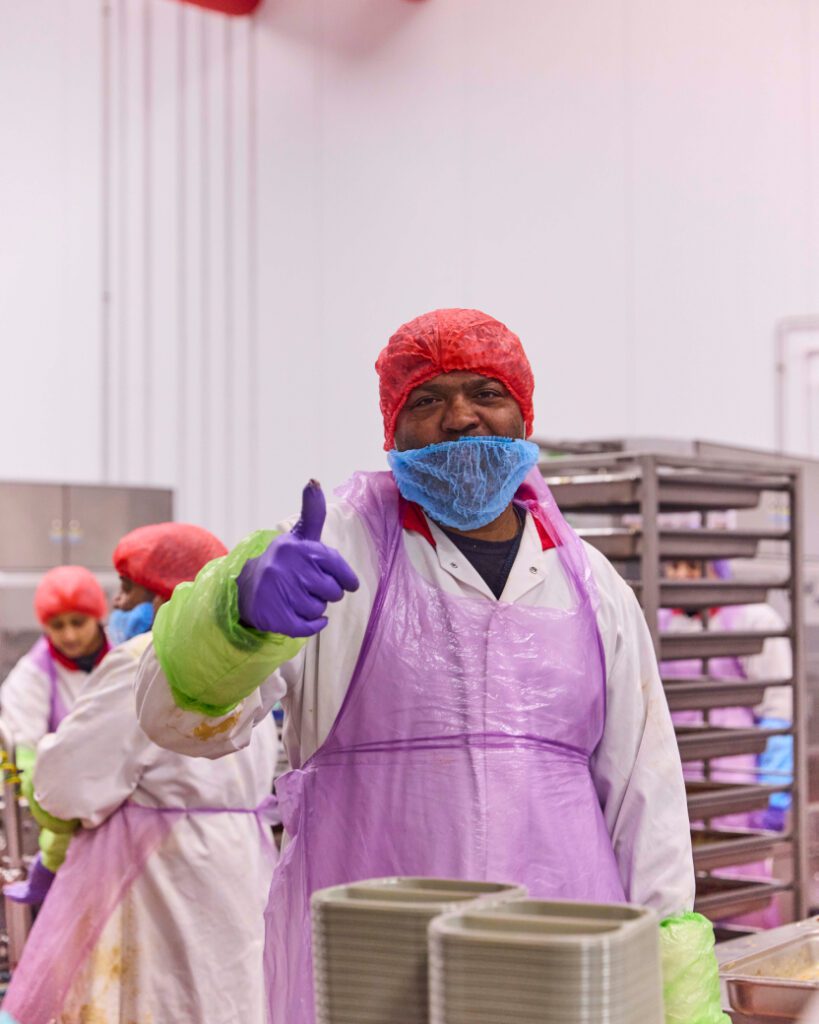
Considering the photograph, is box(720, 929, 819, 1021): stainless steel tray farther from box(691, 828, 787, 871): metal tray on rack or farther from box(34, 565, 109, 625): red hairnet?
box(34, 565, 109, 625): red hairnet

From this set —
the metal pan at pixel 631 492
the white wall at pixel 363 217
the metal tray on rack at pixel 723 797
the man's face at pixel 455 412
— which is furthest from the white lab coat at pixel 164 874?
the white wall at pixel 363 217

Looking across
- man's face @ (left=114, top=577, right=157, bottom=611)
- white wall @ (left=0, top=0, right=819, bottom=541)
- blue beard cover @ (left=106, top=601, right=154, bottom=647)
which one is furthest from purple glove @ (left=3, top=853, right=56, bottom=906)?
white wall @ (left=0, top=0, right=819, bottom=541)

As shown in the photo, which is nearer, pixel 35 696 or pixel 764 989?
pixel 764 989

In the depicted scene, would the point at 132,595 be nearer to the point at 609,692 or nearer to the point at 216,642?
the point at 609,692

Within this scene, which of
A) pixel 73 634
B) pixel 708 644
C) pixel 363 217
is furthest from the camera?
pixel 363 217

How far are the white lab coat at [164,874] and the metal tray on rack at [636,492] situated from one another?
90 centimetres

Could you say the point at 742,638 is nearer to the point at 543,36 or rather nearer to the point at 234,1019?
the point at 234,1019

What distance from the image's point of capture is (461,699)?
174 centimetres

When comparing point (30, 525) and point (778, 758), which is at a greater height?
point (30, 525)

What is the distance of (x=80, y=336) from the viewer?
22.0 ft

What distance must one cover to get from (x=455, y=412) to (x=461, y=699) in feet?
1.21

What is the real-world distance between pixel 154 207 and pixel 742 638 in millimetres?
4480

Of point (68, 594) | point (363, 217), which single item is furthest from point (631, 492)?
point (363, 217)

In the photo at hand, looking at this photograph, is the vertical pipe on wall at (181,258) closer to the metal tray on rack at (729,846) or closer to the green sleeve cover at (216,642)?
the metal tray on rack at (729,846)
